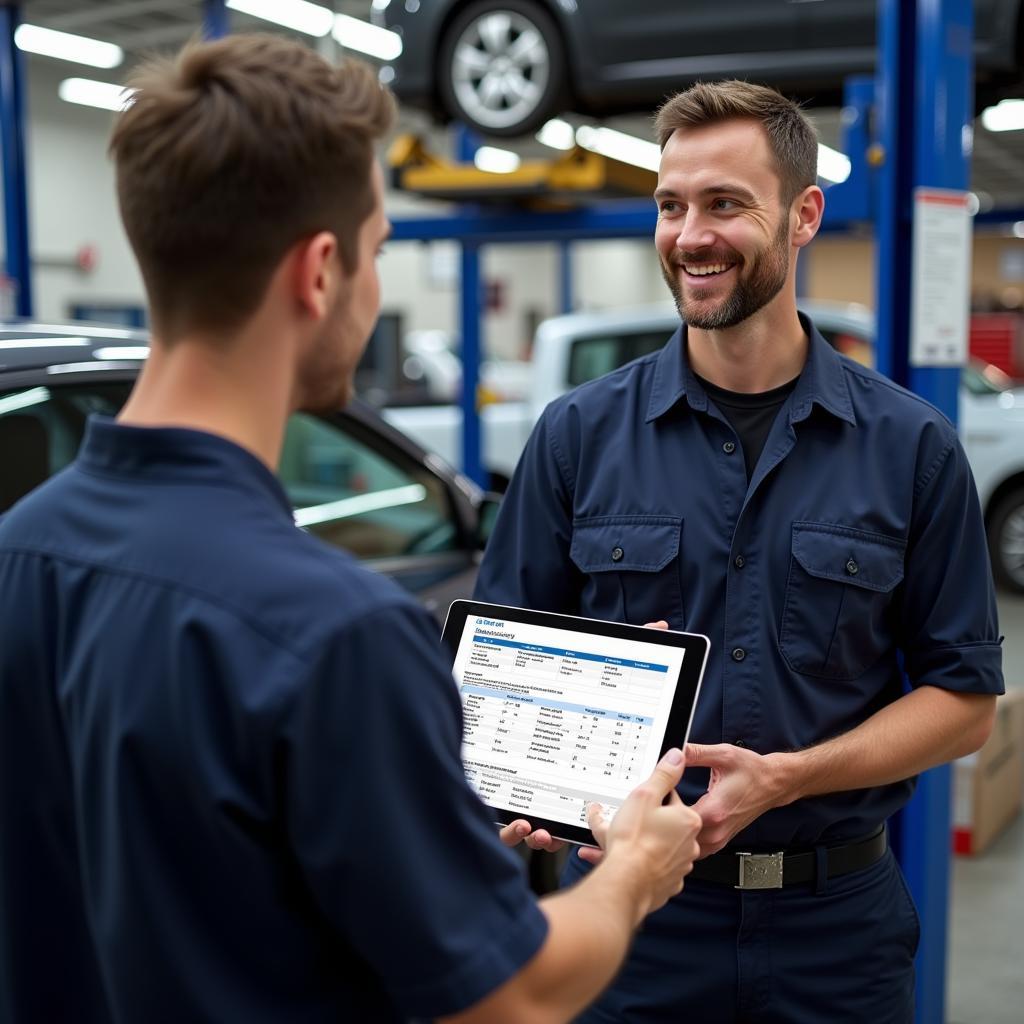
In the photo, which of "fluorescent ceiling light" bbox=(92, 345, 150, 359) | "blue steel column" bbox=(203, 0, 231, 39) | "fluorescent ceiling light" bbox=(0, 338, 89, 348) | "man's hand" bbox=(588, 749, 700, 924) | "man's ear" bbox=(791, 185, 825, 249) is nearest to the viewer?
"man's hand" bbox=(588, 749, 700, 924)

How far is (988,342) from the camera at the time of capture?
20234mm

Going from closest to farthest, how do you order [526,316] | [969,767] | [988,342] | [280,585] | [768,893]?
1. [280,585]
2. [768,893]
3. [969,767]
4. [988,342]
5. [526,316]

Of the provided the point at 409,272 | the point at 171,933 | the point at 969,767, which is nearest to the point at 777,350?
the point at 171,933

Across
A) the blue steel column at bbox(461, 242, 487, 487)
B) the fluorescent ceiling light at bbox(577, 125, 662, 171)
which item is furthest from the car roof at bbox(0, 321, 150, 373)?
the fluorescent ceiling light at bbox(577, 125, 662, 171)

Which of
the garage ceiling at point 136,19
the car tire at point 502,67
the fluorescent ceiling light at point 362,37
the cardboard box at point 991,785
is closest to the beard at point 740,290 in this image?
the cardboard box at point 991,785

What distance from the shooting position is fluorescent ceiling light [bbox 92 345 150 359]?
9.11ft

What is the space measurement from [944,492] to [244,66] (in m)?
1.16

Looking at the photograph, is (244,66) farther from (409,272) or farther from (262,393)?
(409,272)

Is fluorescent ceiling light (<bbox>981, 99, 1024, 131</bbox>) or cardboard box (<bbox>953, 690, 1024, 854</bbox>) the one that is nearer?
cardboard box (<bbox>953, 690, 1024, 854</bbox>)

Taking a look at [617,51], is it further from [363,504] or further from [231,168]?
[231,168]

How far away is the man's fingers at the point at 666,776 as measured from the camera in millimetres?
1283

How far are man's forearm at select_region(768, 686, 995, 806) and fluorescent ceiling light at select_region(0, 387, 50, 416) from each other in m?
1.70

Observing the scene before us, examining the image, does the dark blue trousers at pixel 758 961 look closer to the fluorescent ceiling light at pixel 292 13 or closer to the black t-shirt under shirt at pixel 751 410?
the black t-shirt under shirt at pixel 751 410

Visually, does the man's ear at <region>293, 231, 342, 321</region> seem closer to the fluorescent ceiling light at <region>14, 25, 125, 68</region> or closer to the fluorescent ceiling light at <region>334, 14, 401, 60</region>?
the fluorescent ceiling light at <region>334, 14, 401, 60</region>
